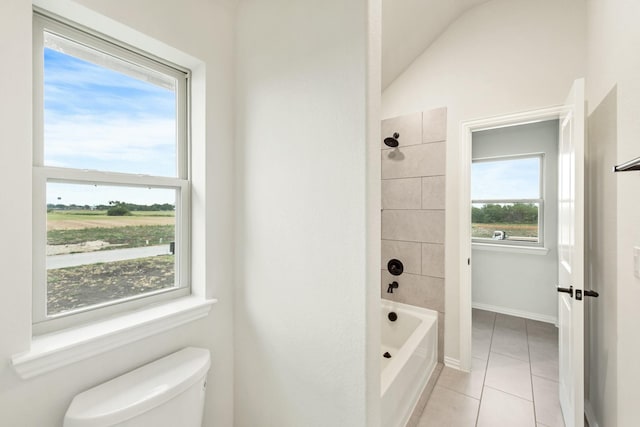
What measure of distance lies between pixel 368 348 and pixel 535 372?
2201mm

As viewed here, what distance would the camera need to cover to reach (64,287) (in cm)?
103

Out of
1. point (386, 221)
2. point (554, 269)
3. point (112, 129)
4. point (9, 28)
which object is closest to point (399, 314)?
point (386, 221)

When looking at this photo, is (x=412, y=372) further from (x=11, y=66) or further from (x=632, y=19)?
(x=11, y=66)

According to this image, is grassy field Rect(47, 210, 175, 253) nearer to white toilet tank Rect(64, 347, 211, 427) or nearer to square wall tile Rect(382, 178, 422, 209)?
white toilet tank Rect(64, 347, 211, 427)

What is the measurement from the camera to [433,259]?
237cm

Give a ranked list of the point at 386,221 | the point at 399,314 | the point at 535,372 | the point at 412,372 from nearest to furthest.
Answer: the point at 412,372
the point at 535,372
the point at 399,314
the point at 386,221

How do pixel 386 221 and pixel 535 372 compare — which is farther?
pixel 386 221

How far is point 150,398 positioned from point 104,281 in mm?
532

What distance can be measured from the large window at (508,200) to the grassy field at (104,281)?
3882 mm

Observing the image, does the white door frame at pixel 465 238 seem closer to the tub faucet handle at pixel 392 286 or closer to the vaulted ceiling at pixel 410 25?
the tub faucet handle at pixel 392 286

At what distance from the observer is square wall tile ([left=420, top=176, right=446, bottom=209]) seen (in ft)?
7.58

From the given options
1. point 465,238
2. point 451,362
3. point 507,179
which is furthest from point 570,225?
point 507,179

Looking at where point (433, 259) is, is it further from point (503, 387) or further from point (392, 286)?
point (503, 387)

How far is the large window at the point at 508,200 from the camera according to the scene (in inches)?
132
